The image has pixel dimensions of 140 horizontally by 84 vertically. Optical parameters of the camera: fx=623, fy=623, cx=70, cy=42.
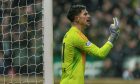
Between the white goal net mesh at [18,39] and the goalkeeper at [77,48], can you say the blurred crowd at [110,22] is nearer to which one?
the white goal net mesh at [18,39]

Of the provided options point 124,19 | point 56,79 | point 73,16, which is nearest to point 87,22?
point 73,16

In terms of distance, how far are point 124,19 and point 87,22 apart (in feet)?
16.9

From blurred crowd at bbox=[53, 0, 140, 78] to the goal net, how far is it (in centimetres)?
300

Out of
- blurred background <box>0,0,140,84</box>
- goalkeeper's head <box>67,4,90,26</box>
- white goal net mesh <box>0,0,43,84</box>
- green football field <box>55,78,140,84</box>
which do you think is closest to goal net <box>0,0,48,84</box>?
white goal net mesh <box>0,0,43,84</box>

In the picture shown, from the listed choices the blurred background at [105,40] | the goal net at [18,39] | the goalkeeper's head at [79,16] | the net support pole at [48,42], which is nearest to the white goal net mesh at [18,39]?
the goal net at [18,39]

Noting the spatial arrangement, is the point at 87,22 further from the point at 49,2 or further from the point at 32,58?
the point at 32,58

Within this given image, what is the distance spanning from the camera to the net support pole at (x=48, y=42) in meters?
6.68

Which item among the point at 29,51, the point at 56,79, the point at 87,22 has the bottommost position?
the point at 56,79

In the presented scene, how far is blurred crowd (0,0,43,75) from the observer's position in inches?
296

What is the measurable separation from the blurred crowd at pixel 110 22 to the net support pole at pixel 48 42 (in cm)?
417

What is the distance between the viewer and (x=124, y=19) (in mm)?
11508

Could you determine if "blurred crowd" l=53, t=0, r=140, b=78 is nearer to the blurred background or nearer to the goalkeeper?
the blurred background

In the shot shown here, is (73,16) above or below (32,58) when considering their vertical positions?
above

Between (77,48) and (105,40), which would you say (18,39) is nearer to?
(77,48)
